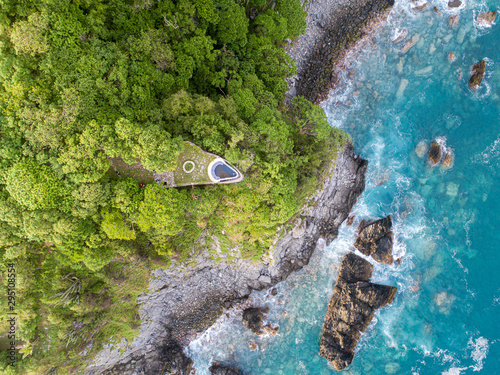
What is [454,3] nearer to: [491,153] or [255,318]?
[491,153]

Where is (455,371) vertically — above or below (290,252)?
below

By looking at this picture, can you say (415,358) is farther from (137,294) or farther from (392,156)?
(137,294)

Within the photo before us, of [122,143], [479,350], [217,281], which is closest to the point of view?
[122,143]

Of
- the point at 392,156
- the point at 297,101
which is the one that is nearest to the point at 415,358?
the point at 392,156

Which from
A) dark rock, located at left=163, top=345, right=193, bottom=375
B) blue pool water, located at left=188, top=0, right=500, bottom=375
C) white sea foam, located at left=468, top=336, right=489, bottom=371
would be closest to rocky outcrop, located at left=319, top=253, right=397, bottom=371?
blue pool water, located at left=188, top=0, right=500, bottom=375

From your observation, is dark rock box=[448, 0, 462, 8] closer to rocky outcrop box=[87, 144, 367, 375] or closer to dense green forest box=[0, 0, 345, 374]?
dense green forest box=[0, 0, 345, 374]

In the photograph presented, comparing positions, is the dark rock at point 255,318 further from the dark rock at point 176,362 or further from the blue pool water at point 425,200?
the dark rock at point 176,362

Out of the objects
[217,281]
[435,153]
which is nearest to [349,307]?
[217,281]

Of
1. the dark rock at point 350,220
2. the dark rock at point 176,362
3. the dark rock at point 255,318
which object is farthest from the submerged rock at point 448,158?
the dark rock at point 176,362
